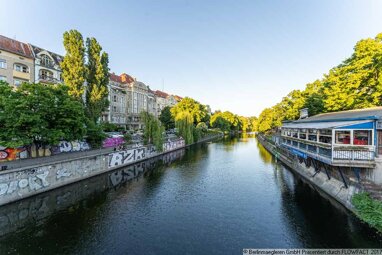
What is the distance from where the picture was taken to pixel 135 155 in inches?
1206

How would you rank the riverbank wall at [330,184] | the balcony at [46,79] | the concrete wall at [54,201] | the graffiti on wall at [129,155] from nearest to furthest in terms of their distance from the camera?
the concrete wall at [54,201] < the riverbank wall at [330,184] < the graffiti on wall at [129,155] < the balcony at [46,79]

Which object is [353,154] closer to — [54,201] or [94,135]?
[54,201]

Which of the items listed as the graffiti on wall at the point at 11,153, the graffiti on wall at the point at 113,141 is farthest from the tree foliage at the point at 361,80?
the graffiti on wall at the point at 11,153

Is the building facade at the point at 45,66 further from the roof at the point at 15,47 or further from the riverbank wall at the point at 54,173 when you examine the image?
the riverbank wall at the point at 54,173

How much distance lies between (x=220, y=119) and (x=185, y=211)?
283 feet

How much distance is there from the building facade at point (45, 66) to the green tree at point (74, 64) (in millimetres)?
11499

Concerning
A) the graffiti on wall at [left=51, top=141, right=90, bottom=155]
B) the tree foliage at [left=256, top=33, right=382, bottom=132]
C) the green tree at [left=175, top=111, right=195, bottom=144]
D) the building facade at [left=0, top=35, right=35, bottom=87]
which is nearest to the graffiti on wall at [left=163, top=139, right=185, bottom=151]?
the green tree at [left=175, top=111, right=195, bottom=144]

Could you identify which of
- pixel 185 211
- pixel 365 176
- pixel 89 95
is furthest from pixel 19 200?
pixel 365 176

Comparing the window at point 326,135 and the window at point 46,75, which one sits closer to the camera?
the window at point 326,135

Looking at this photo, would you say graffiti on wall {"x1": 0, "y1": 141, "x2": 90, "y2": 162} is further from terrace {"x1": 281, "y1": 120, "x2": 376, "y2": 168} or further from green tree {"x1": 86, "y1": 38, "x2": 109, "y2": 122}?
terrace {"x1": 281, "y1": 120, "x2": 376, "y2": 168}

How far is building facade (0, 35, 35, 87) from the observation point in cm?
3020

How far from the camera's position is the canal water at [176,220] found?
1052cm

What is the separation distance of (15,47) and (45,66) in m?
4.69

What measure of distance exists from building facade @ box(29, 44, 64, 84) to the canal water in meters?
25.6
